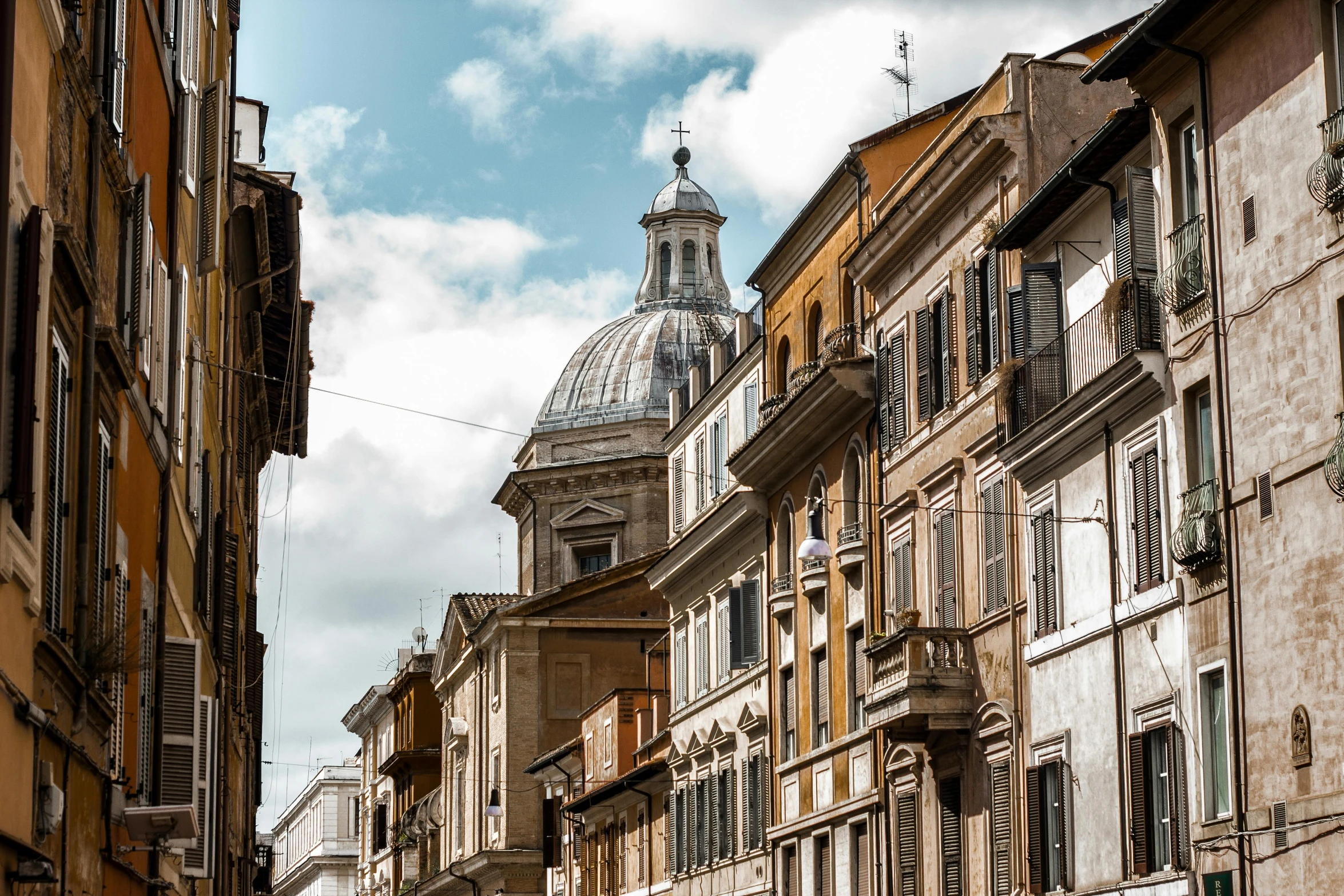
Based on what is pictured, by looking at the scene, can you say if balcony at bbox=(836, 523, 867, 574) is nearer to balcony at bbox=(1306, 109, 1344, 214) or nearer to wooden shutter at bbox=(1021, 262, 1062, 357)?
wooden shutter at bbox=(1021, 262, 1062, 357)

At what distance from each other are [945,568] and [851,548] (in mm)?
4110

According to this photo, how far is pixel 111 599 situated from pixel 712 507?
28.3 m

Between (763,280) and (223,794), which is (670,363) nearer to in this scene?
(763,280)

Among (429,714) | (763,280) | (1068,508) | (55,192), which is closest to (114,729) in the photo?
(55,192)

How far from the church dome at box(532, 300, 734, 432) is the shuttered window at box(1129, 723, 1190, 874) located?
1920 inches

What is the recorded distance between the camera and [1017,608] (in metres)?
26.1

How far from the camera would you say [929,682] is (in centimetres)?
2773

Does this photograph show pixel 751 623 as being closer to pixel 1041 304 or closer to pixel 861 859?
pixel 861 859

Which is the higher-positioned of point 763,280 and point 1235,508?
point 763,280

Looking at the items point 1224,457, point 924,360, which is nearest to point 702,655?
point 924,360

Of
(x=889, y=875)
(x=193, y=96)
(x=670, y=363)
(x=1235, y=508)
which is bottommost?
(x=889, y=875)

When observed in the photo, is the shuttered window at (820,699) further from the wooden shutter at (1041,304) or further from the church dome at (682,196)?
the church dome at (682,196)

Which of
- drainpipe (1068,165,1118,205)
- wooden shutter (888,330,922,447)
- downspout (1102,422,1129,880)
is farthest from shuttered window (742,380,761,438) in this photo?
downspout (1102,422,1129,880)

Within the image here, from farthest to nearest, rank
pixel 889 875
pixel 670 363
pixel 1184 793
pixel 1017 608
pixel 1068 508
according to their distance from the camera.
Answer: pixel 670 363 < pixel 889 875 < pixel 1017 608 < pixel 1068 508 < pixel 1184 793
